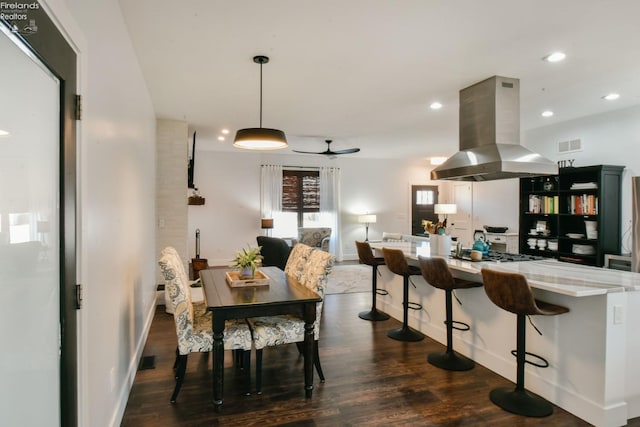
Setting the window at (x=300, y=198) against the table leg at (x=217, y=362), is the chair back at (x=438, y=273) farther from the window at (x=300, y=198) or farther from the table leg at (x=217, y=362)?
the window at (x=300, y=198)

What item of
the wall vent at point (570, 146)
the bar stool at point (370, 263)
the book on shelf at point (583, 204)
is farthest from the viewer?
the wall vent at point (570, 146)

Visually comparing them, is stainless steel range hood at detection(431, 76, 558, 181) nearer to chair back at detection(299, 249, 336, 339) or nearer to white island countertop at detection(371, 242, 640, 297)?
white island countertop at detection(371, 242, 640, 297)

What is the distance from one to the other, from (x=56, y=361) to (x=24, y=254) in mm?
503

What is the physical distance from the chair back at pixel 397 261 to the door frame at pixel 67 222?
312 centimetres

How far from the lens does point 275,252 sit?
5.88m

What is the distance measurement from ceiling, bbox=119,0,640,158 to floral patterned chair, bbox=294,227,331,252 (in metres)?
3.93

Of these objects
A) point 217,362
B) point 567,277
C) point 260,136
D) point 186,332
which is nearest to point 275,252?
point 260,136

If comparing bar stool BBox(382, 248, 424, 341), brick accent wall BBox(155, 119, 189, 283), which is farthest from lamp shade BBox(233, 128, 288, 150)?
brick accent wall BBox(155, 119, 189, 283)

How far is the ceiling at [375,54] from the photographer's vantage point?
8.55ft

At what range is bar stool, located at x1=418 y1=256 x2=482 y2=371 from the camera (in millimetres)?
3326

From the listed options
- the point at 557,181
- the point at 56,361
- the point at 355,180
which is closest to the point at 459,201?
the point at 355,180

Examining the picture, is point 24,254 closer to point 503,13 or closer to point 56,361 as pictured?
point 56,361

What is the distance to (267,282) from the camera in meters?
3.29

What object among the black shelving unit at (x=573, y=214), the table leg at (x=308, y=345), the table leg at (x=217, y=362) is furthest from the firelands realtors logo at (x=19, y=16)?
the black shelving unit at (x=573, y=214)
